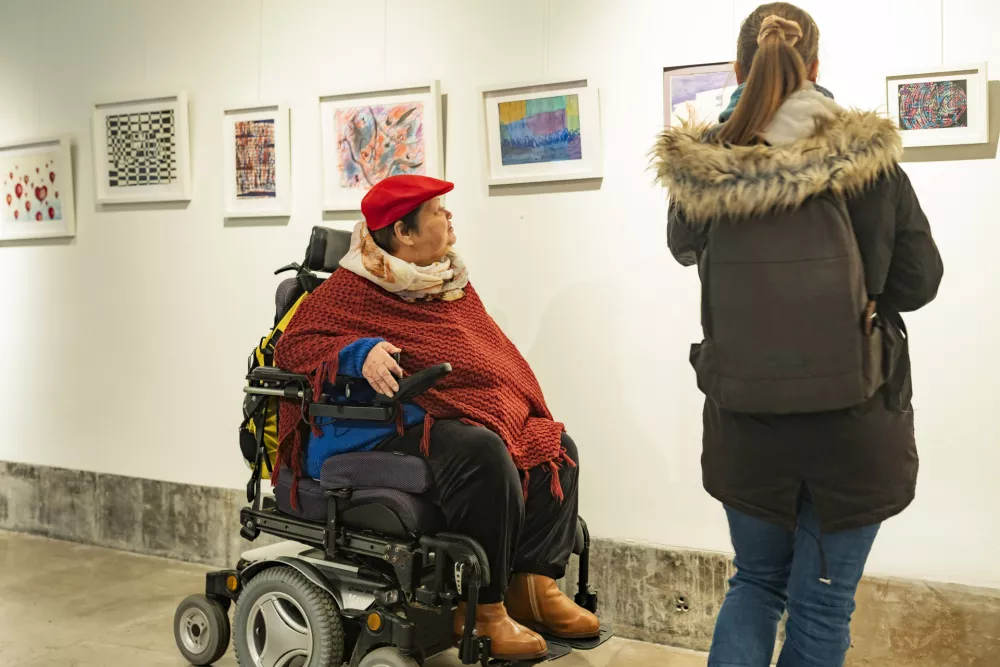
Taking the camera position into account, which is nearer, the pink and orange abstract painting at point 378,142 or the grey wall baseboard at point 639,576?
the grey wall baseboard at point 639,576

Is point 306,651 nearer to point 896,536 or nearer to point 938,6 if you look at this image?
point 896,536

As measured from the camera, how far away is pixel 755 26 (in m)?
1.78

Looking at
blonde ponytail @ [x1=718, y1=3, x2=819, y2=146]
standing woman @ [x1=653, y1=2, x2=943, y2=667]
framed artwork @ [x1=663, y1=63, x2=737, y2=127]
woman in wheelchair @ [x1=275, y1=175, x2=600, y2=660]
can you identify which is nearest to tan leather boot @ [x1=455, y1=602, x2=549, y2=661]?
woman in wheelchair @ [x1=275, y1=175, x2=600, y2=660]

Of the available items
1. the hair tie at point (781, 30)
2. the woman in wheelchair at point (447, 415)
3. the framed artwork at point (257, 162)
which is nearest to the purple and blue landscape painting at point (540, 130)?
the woman in wheelchair at point (447, 415)

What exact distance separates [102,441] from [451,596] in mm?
2346

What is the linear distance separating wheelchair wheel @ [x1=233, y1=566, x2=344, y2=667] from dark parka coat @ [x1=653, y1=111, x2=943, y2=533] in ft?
3.65

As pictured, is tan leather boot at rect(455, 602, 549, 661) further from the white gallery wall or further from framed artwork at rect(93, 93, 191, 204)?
framed artwork at rect(93, 93, 191, 204)

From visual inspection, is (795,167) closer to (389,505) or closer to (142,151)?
(389,505)

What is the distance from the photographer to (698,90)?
2801 millimetres

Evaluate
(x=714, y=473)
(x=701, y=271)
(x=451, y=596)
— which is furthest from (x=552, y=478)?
(x=701, y=271)

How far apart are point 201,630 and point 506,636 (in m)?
0.97

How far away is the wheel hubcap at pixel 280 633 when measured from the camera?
2.40 m

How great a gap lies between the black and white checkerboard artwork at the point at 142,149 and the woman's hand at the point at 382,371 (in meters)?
1.84

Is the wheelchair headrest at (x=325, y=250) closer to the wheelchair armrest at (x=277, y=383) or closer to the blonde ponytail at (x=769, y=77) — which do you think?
the wheelchair armrest at (x=277, y=383)
